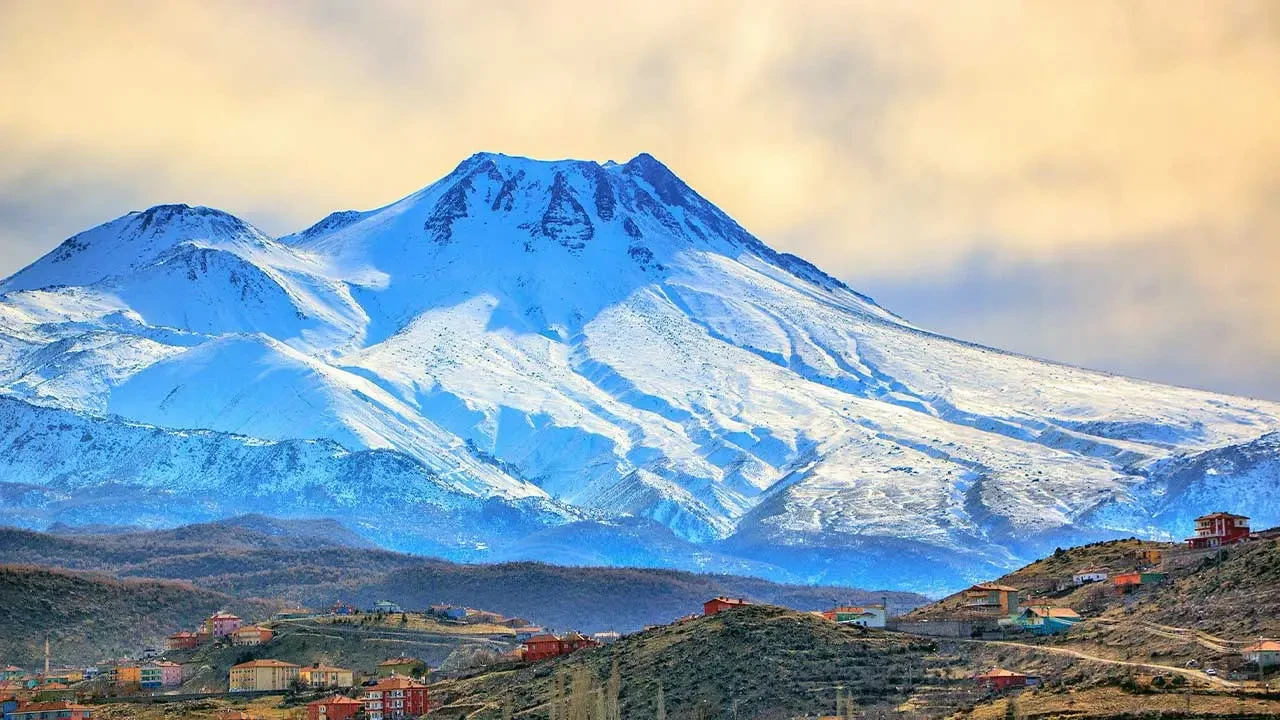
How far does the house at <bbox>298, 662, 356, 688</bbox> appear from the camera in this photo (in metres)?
150

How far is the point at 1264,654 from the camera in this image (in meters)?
98.8

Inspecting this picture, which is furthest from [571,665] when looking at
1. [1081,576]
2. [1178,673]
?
[1178,673]

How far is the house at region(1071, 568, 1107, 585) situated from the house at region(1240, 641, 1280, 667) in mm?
33696

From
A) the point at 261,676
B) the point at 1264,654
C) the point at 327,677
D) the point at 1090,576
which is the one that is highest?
the point at 1090,576

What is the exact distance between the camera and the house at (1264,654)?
323ft

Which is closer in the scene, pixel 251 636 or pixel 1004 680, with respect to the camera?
pixel 1004 680

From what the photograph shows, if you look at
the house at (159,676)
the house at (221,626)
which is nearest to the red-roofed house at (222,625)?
the house at (221,626)

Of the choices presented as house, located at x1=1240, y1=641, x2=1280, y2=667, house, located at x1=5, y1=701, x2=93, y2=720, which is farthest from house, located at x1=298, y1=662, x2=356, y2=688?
house, located at x1=1240, y1=641, x2=1280, y2=667

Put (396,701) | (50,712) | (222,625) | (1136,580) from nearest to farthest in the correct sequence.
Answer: (1136,580)
(396,701)
(50,712)
(222,625)

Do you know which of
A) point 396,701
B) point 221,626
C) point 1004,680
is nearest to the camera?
point 1004,680

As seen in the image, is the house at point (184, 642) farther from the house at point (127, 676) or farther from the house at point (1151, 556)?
the house at point (1151, 556)

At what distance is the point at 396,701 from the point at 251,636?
4252 centimetres

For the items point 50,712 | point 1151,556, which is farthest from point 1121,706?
point 50,712

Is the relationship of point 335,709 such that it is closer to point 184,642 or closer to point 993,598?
point 993,598
